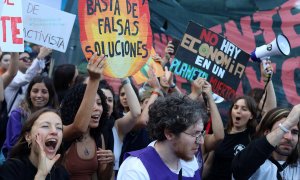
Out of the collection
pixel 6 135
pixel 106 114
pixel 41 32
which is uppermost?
pixel 41 32

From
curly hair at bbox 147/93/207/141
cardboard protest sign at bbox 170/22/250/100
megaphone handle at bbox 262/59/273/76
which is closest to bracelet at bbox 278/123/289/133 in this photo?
curly hair at bbox 147/93/207/141

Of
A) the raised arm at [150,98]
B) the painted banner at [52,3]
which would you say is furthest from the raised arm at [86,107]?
the painted banner at [52,3]

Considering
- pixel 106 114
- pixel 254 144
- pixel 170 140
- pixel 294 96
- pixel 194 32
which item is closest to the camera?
pixel 170 140

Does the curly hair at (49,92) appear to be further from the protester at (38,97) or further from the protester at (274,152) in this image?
the protester at (274,152)

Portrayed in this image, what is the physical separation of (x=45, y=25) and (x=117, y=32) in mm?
817

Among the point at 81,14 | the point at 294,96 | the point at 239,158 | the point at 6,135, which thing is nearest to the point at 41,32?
the point at 81,14

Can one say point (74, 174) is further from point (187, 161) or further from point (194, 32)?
point (194, 32)

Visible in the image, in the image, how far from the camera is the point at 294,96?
21.8ft

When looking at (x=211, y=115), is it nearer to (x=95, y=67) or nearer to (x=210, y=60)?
(x=210, y=60)

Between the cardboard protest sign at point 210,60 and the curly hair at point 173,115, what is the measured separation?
74.7 inches

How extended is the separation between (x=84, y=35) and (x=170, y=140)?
1615 mm

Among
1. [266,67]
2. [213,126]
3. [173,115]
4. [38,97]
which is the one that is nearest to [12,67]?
[38,97]

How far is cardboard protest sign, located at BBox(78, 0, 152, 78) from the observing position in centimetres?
431

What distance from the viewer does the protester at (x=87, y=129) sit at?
3742 millimetres
